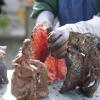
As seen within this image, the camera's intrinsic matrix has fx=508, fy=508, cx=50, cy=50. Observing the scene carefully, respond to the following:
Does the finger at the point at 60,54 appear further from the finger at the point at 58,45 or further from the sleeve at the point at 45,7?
the sleeve at the point at 45,7

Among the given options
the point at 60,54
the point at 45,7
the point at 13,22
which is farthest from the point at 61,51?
the point at 13,22

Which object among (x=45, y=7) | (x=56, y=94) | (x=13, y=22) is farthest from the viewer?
(x=13, y=22)

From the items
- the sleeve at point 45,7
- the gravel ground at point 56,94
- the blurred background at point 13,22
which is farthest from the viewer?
the blurred background at point 13,22

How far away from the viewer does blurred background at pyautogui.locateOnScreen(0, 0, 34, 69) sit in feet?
20.8

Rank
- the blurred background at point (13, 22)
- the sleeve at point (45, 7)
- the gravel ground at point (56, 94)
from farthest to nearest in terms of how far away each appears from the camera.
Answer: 1. the blurred background at point (13, 22)
2. the sleeve at point (45, 7)
3. the gravel ground at point (56, 94)

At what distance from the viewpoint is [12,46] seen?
6.17m

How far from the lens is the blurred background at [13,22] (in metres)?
6.34

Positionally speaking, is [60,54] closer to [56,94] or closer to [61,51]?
[61,51]

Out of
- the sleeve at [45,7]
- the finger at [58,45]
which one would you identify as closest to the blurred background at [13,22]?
the sleeve at [45,7]

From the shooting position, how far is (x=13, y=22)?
22.5 feet

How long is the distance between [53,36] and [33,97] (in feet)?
0.72

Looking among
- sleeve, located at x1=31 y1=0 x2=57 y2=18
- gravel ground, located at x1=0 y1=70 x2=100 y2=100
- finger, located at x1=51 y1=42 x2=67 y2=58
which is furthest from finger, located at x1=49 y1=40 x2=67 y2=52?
sleeve, located at x1=31 y1=0 x2=57 y2=18

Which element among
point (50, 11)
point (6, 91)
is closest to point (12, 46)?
point (50, 11)

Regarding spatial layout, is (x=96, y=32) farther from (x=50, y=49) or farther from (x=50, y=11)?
(x=50, y=11)
